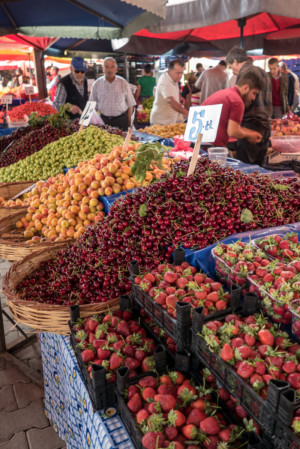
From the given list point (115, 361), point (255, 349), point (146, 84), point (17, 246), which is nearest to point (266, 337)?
point (255, 349)

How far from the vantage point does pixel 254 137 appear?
12.7 ft

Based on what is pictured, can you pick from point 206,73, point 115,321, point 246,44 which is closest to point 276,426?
point 115,321

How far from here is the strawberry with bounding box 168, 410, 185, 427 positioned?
0.98 m

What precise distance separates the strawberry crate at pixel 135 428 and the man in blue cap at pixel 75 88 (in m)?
5.21

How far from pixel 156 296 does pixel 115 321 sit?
0.23 m

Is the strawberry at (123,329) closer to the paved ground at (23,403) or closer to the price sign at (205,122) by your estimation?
the paved ground at (23,403)

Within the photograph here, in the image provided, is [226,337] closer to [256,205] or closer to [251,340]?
A: [251,340]

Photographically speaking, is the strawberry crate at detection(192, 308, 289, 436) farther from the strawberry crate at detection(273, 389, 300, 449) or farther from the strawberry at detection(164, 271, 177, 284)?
the strawberry at detection(164, 271, 177, 284)

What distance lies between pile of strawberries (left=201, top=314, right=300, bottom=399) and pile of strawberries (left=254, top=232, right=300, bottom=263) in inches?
15.1

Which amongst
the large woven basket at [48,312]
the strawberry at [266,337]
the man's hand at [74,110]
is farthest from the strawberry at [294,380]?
the man's hand at [74,110]

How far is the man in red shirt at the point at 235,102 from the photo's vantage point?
11.6 ft

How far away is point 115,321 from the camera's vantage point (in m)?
1.42

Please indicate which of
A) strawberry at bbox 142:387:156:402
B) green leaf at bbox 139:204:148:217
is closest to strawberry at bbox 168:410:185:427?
strawberry at bbox 142:387:156:402

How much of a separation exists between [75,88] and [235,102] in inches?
130
